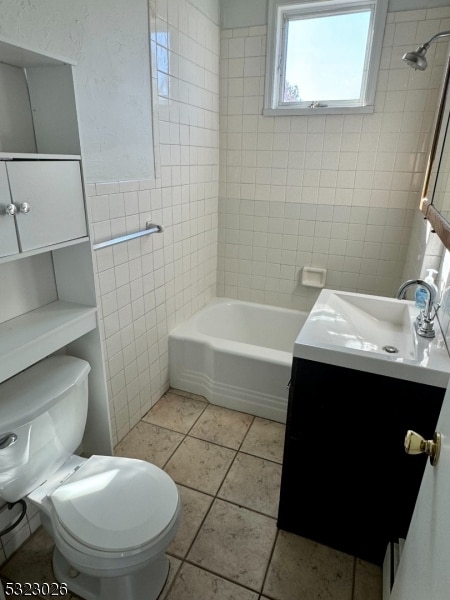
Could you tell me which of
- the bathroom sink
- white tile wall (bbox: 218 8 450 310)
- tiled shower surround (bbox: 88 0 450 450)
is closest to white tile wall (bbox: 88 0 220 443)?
tiled shower surround (bbox: 88 0 450 450)

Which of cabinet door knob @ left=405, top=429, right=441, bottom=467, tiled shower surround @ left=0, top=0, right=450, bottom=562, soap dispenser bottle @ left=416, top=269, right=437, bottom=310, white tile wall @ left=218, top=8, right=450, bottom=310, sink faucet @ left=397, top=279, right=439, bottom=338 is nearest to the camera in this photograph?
cabinet door knob @ left=405, top=429, right=441, bottom=467

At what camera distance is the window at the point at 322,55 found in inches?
82.8

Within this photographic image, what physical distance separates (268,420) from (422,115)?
1975mm

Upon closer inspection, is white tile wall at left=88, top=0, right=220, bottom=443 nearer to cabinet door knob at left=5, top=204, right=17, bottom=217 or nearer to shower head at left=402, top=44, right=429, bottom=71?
cabinet door knob at left=5, top=204, right=17, bottom=217

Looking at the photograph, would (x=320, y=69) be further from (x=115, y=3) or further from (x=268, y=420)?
(x=268, y=420)

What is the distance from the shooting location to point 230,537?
1.46 meters

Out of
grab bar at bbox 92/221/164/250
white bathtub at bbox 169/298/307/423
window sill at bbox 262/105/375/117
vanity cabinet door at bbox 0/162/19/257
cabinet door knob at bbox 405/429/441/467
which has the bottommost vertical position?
white bathtub at bbox 169/298/307/423

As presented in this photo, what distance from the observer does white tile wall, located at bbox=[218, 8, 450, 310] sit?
2080mm

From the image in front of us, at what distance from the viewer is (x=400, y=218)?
2299 millimetres

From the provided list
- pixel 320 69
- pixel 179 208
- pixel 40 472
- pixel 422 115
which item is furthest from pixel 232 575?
pixel 320 69

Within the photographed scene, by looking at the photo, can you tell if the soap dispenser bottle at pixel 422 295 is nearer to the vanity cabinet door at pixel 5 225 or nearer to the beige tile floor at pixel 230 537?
the beige tile floor at pixel 230 537

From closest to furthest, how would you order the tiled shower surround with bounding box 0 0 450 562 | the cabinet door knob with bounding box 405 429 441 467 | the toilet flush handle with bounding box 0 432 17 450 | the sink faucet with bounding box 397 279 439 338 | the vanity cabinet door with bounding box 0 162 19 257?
the cabinet door knob with bounding box 405 429 441 467 < the vanity cabinet door with bounding box 0 162 19 257 < the toilet flush handle with bounding box 0 432 17 450 < the sink faucet with bounding box 397 279 439 338 < the tiled shower surround with bounding box 0 0 450 562

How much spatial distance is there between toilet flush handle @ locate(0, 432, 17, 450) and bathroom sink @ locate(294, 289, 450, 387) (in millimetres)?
887

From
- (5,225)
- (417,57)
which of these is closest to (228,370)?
(5,225)
